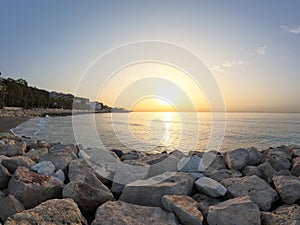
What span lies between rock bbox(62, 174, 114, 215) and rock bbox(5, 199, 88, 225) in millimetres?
328

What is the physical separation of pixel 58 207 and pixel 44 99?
129 m

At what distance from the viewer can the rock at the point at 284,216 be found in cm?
338

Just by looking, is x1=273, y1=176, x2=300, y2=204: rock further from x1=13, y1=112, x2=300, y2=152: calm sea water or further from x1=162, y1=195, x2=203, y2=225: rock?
x1=13, y1=112, x2=300, y2=152: calm sea water

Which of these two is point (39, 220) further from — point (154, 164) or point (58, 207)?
point (154, 164)

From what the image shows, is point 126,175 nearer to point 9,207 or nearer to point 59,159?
point 59,159

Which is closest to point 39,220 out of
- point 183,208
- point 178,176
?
point 183,208

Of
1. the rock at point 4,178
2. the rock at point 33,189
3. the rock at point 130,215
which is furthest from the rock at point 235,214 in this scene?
the rock at point 4,178

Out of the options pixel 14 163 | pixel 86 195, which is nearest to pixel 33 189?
pixel 86 195

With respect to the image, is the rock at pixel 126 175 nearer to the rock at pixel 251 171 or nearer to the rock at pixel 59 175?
the rock at pixel 59 175

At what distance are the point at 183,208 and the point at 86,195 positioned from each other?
129 cm

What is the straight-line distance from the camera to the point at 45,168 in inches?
Result: 191

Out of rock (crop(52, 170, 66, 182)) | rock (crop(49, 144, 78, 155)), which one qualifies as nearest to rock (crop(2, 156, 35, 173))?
rock (crop(52, 170, 66, 182))

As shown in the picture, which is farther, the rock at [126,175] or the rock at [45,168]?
the rock at [45,168]

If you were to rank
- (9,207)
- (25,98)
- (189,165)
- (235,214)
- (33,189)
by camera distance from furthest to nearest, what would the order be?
(25,98)
(189,165)
(33,189)
(9,207)
(235,214)
